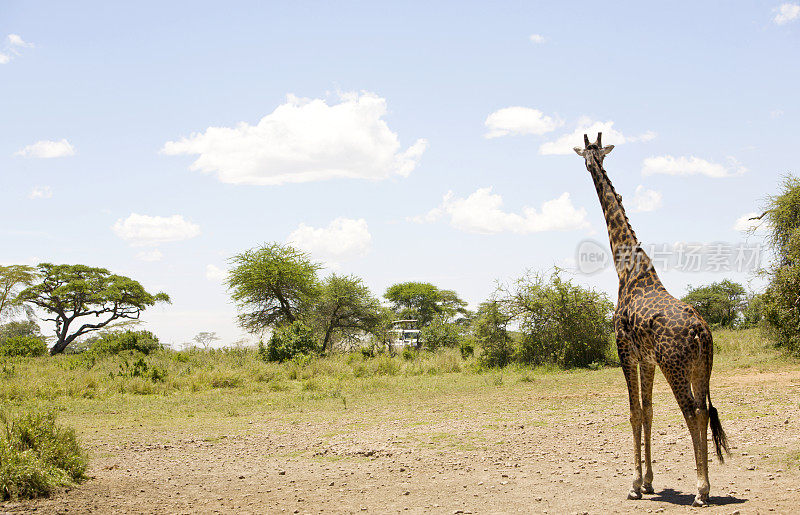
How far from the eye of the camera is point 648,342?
6184 mm

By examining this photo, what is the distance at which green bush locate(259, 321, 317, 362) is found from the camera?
26359 mm

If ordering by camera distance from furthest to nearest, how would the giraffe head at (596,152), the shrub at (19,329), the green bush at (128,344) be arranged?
1. the shrub at (19,329)
2. the green bush at (128,344)
3. the giraffe head at (596,152)

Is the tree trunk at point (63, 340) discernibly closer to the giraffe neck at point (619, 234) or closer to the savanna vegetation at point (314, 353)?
the savanna vegetation at point (314, 353)

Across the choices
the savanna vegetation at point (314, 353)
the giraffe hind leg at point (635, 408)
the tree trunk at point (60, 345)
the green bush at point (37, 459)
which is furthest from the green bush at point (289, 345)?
the tree trunk at point (60, 345)

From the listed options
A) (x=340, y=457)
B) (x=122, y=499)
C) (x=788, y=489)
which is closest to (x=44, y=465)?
(x=122, y=499)

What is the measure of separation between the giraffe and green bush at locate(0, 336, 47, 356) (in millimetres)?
33671

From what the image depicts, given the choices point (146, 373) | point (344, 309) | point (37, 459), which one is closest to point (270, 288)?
point (344, 309)

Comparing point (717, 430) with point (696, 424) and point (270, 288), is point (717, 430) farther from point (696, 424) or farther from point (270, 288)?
point (270, 288)

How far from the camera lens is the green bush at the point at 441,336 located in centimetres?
3053

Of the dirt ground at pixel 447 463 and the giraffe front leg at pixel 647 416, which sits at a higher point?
the giraffe front leg at pixel 647 416

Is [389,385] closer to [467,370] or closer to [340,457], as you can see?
[467,370]

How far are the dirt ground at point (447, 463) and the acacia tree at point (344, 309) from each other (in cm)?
2341

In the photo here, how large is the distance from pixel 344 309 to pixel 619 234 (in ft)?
99.0

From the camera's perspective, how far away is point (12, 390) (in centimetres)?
1617
